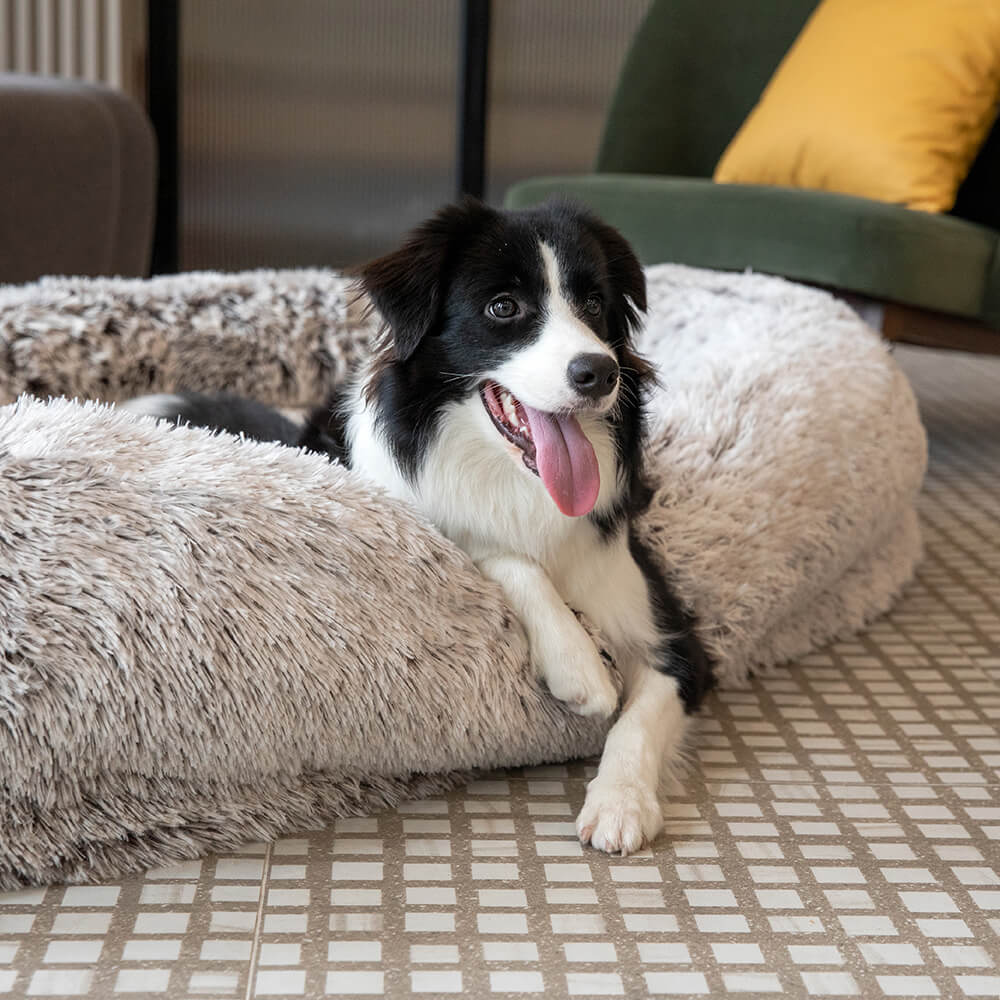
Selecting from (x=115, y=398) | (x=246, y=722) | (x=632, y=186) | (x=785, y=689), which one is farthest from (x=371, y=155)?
(x=246, y=722)

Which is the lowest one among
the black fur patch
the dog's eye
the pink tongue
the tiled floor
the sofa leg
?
the tiled floor

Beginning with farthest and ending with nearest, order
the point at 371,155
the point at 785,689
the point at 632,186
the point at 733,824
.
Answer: the point at 371,155
the point at 632,186
the point at 785,689
the point at 733,824

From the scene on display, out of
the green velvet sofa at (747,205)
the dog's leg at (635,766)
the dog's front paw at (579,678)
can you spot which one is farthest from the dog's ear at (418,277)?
the green velvet sofa at (747,205)

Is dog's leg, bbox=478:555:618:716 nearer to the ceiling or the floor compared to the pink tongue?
nearer to the floor

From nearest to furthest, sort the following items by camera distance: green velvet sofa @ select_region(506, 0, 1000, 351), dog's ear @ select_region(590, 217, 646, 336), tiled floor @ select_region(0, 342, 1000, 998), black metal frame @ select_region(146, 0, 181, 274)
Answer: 1. tiled floor @ select_region(0, 342, 1000, 998)
2. dog's ear @ select_region(590, 217, 646, 336)
3. green velvet sofa @ select_region(506, 0, 1000, 351)
4. black metal frame @ select_region(146, 0, 181, 274)

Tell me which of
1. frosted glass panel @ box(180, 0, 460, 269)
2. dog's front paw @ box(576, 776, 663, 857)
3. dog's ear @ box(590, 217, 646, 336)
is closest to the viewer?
dog's front paw @ box(576, 776, 663, 857)

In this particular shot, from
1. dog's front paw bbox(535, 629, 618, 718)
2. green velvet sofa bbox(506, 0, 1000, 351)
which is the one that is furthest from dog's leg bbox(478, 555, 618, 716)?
green velvet sofa bbox(506, 0, 1000, 351)

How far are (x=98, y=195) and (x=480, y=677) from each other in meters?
1.98

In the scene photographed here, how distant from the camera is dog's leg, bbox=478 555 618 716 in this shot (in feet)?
5.09

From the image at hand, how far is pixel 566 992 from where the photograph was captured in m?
1.20

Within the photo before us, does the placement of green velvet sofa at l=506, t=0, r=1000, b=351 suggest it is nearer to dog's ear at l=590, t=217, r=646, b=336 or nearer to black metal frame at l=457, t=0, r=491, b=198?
dog's ear at l=590, t=217, r=646, b=336

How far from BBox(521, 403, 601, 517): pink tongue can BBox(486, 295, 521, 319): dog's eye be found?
0.38ft

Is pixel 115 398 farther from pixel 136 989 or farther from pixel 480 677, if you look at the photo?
pixel 136 989

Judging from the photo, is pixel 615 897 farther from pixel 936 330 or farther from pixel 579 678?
pixel 936 330
